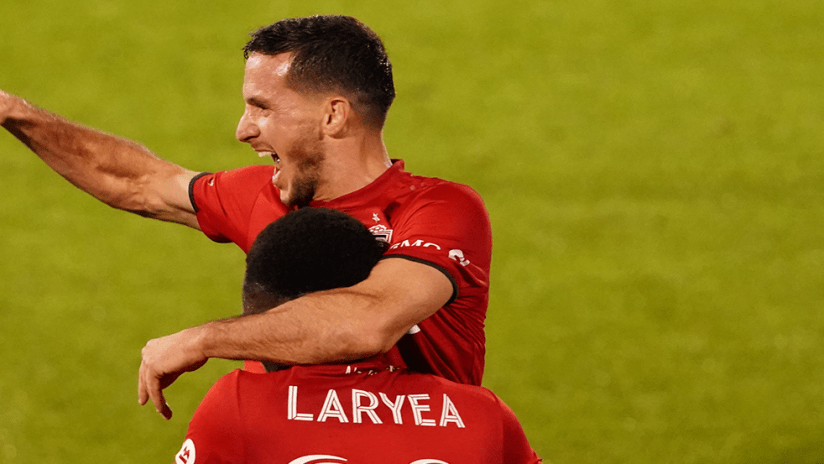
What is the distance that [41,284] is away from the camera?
6.74m

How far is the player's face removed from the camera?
3.29m

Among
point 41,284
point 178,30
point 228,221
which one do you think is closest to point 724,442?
point 228,221

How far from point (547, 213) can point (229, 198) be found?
4153 millimetres

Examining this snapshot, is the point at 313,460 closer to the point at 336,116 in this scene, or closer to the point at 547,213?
the point at 336,116

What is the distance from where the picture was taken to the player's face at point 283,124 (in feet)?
10.8

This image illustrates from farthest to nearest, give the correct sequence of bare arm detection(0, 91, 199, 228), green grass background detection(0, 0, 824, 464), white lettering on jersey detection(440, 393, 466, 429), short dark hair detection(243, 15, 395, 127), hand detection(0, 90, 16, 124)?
green grass background detection(0, 0, 824, 464), bare arm detection(0, 91, 199, 228), hand detection(0, 90, 16, 124), short dark hair detection(243, 15, 395, 127), white lettering on jersey detection(440, 393, 466, 429)

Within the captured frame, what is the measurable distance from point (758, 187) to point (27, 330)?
5.15 m

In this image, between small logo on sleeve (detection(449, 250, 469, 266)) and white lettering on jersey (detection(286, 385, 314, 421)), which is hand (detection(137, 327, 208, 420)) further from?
small logo on sleeve (detection(449, 250, 469, 266))

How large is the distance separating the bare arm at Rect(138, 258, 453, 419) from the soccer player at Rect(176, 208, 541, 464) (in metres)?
0.04

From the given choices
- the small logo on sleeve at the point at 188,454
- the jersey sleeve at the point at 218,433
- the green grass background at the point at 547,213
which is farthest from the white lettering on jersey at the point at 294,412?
the green grass background at the point at 547,213

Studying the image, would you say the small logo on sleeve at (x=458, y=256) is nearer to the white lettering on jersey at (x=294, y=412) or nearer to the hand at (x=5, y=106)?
the white lettering on jersey at (x=294, y=412)

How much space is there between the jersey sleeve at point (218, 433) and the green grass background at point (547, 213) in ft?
9.84

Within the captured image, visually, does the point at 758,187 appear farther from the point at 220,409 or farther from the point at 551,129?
the point at 220,409

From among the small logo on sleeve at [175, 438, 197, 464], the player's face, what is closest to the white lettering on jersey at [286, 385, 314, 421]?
the small logo on sleeve at [175, 438, 197, 464]
